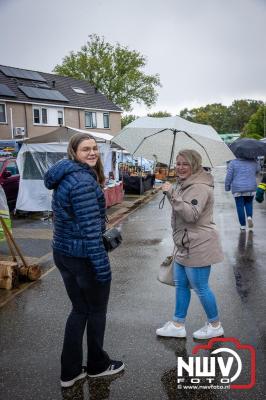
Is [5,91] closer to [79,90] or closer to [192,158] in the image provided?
[79,90]

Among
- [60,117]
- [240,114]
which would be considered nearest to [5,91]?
[60,117]

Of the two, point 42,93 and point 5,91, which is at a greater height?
point 42,93

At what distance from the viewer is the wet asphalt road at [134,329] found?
289 cm

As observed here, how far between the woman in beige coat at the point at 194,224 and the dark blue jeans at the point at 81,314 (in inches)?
36.9

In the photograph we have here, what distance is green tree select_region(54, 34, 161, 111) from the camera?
48.4m

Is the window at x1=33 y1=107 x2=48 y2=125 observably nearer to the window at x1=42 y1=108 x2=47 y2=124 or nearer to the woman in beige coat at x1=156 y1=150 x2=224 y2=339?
the window at x1=42 y1=108 x2=47 y2=124

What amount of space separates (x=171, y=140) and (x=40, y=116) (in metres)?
26.8

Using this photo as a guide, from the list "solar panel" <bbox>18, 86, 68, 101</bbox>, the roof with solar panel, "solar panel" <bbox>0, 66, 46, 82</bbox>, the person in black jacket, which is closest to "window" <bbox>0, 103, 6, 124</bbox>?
the roof with solar panel

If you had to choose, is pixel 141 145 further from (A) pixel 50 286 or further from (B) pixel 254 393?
(B) pixel 254 393

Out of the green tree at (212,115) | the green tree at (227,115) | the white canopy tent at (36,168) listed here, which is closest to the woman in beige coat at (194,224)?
the white canopy tent at (36,168)

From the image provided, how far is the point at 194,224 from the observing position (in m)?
3.40

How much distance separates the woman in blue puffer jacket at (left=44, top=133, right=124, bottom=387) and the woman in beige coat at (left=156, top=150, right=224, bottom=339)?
835 mm

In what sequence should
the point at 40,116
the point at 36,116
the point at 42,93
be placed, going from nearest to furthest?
the point at 36,116 → the point at 40,116 → the point at 42,93

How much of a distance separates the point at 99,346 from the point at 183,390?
0.72 meters
